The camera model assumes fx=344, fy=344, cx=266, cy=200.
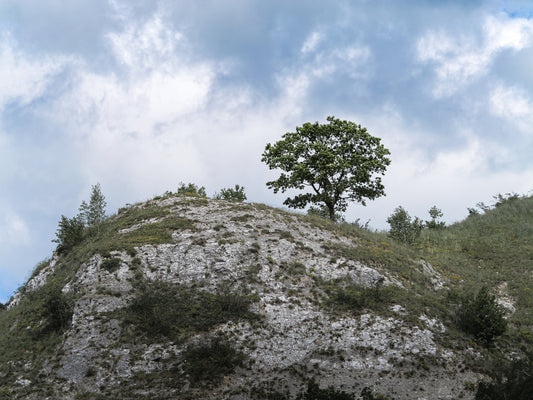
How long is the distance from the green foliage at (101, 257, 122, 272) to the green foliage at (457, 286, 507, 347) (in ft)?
65.9

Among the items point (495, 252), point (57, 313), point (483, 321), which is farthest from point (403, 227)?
point (57, 313)

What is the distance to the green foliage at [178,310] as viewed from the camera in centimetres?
1720

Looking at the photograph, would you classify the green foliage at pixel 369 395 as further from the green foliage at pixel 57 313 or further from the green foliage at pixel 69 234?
Answer: the green foliage at pixel 69 234

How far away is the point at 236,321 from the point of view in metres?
18.1

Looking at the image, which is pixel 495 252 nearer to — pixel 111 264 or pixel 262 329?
pixel 262 329

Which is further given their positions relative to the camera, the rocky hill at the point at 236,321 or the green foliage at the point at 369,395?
the rocky hill at the point at 236,321

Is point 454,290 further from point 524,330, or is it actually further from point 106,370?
point 106,370

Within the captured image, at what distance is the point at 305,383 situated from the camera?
569 inches

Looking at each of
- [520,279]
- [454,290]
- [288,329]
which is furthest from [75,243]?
[520,279]

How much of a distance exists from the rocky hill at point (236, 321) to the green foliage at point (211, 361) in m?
0.05

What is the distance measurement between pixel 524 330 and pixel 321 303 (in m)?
11.2

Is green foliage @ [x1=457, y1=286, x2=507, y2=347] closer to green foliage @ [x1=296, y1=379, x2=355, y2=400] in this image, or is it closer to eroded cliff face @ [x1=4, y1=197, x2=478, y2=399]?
eroded cliff face @ [x1=4, y1=197, x2=478, y2=399]

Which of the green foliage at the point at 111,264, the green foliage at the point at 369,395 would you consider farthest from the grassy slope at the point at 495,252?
the green foliage at the point at 111,264

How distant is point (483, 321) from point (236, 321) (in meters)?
12.9
